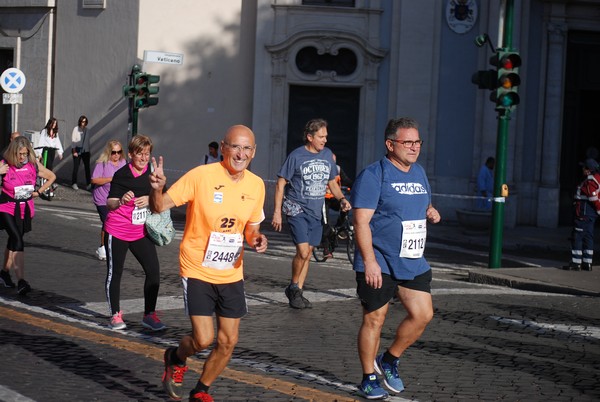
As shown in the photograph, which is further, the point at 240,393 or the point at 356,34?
the point at 356,34

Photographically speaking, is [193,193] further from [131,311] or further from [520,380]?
[131,311]

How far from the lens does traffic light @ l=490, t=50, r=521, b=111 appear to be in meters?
16.0

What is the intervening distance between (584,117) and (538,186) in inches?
79.6

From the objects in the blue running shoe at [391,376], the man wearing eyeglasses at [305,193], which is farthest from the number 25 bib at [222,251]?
the man wearing eyeglasses at [305,193]

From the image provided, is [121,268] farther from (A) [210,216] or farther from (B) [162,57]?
(B) [162,57]

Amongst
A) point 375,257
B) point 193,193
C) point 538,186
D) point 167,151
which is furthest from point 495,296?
point 167,151

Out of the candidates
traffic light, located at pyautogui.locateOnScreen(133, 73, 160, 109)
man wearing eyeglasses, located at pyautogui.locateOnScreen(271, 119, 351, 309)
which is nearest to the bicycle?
man wearing eyeglasses, located at pyautogui.locateOnScreen(271, 119, 351, 309)

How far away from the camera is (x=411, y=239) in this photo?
759 cm

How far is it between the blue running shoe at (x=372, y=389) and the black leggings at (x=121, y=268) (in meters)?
2.94

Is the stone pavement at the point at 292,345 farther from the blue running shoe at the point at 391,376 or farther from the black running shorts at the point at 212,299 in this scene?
the black running shorts at the point at 212,299

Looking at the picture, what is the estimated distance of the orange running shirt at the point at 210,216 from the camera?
698cm

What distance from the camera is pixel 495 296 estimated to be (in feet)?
43.8

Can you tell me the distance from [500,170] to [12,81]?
12.1m

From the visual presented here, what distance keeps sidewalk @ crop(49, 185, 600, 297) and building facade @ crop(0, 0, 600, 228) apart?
1.49m
